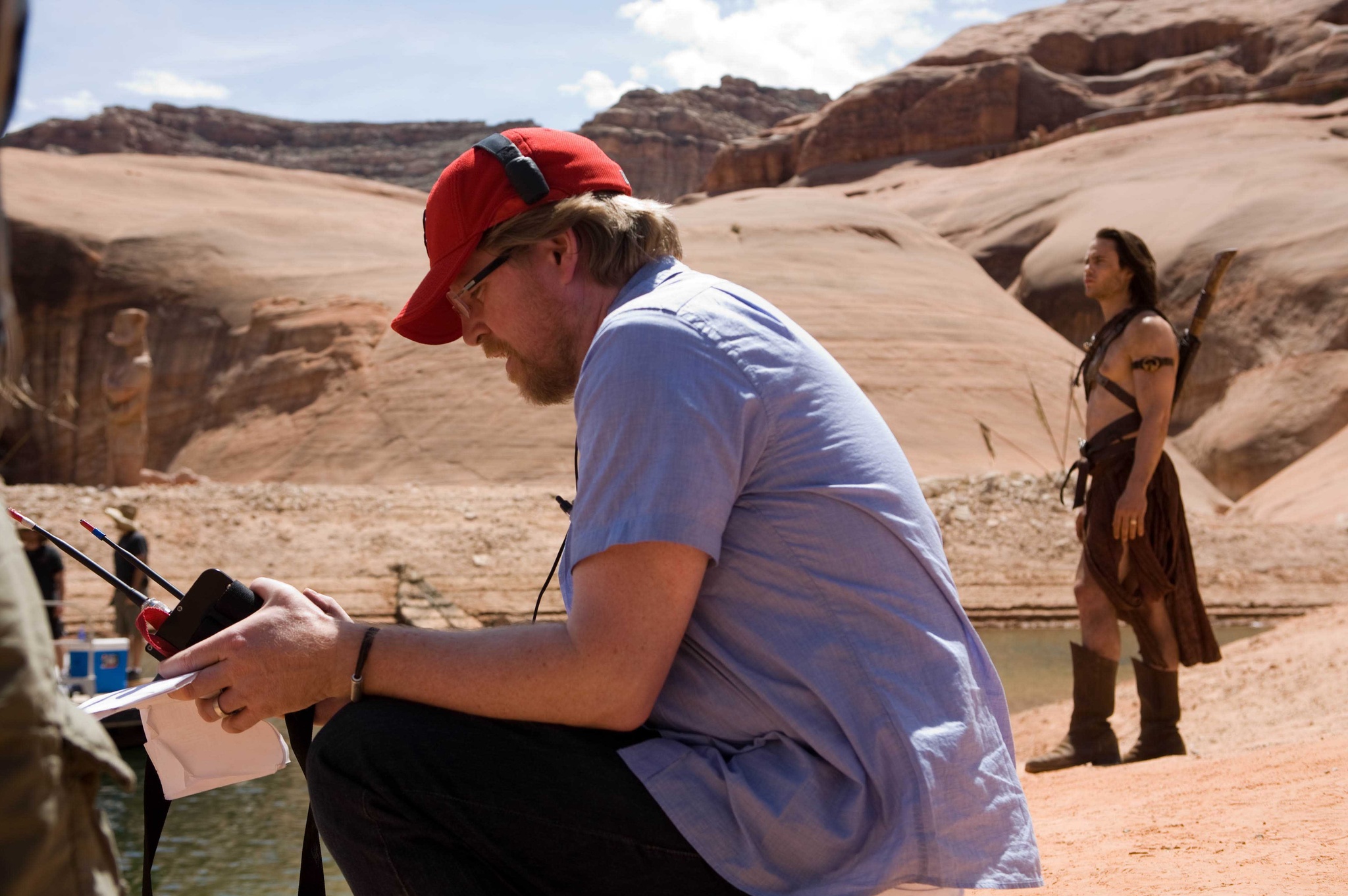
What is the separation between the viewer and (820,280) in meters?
27.7

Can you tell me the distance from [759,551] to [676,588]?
0.51 feet

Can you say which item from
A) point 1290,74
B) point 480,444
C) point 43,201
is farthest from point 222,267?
point 1290,74

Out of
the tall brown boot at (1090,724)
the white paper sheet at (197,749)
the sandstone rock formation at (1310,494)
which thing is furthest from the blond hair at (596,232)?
the sandstone rock formation at (1310,494)

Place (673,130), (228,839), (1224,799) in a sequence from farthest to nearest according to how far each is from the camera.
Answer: (673,130) < (228,839) < (1224,799)

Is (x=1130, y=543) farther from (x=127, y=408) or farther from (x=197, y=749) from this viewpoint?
(x=127, y=408)

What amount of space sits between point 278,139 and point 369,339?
67572 millimetres

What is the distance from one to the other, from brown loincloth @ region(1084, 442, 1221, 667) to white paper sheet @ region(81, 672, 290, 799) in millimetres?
3787

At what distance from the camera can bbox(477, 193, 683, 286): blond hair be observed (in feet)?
6.15

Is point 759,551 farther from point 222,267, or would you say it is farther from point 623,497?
point 222,267

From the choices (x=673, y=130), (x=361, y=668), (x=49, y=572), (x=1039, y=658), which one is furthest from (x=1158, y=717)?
(x=673, y=130)

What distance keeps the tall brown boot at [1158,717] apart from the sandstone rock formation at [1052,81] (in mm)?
45094

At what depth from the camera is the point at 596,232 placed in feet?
6.22

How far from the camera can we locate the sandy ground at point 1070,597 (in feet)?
9.87

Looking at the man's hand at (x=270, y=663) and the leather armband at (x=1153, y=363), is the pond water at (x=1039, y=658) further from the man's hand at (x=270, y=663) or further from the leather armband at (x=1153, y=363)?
the man's hand at (x=270, y=663)
